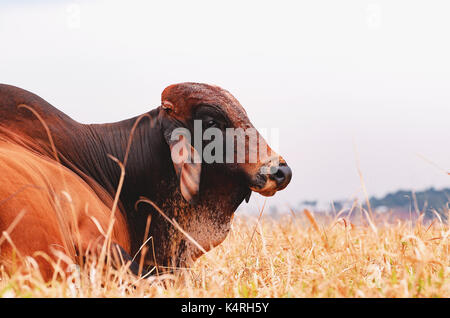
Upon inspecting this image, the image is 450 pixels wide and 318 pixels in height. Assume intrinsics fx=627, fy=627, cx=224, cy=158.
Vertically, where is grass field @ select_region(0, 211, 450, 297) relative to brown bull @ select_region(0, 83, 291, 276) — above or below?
below

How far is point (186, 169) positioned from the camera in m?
4.02

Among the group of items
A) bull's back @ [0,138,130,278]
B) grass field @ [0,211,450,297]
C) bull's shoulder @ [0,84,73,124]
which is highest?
bull's shoulder @ [0,84,73,124]

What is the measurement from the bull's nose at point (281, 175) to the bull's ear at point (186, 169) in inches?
18.6

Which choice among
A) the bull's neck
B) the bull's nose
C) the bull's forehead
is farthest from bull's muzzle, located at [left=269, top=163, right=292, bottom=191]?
the bull's neck

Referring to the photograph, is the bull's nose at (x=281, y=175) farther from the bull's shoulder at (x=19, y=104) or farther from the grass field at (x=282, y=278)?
the bull's shoulder at (x=19, y=104)

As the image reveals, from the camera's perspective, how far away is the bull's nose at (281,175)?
397 centimetres

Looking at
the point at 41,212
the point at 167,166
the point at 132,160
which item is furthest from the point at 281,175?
the point at 41,212

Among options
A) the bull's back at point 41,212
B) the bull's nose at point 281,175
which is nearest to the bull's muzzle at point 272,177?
the bull's nose at point 281,175

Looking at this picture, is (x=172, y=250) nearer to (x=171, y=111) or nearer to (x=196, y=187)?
(x=196, y=187)

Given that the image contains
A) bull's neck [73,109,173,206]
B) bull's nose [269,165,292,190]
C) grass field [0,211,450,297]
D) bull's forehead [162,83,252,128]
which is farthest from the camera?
bull's neck [73,109,173,206]

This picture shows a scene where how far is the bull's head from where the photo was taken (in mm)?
4020

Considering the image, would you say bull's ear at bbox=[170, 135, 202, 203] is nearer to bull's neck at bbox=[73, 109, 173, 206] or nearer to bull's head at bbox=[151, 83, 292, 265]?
bull's head at bbox=[151, 83, 292, 265]

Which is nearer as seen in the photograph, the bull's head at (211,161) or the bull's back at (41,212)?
the bull's back at (41,212)
